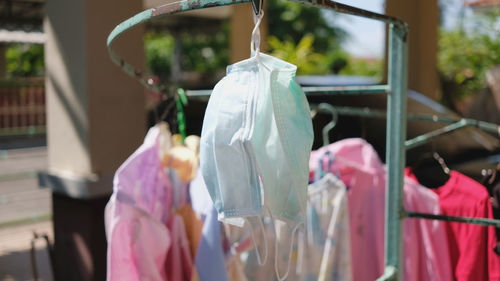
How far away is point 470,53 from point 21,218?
458 centimetres

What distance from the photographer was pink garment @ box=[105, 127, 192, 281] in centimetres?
150

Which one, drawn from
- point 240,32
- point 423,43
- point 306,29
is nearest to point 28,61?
point 306,29

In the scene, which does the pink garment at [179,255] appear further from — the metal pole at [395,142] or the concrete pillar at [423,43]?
the concrete pillar at [423,43]

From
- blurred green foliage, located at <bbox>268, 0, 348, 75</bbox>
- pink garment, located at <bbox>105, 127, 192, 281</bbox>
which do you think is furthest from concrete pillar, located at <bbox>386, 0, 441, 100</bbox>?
blurred green foliage, located at <bbox>268, 0, 348, 75</bbox>

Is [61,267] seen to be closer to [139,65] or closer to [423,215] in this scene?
[139,65]

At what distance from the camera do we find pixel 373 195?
77.0 inches

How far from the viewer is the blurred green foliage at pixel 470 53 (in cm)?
511

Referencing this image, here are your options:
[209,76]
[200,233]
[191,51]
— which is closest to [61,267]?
[200,233]

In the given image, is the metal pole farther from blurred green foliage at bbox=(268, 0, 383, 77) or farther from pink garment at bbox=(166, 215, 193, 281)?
blurred green foliage at bbox=(268, 0, 383, 77)

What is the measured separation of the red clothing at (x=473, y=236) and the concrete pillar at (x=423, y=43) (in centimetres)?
377

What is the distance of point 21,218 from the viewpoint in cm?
525

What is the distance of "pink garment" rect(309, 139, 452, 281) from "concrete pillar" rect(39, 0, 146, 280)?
1.63 meters

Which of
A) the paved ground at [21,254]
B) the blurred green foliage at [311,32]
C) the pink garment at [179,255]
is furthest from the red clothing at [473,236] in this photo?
the blurred green foliage at [311,32]

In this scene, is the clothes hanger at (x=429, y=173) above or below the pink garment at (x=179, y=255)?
above
